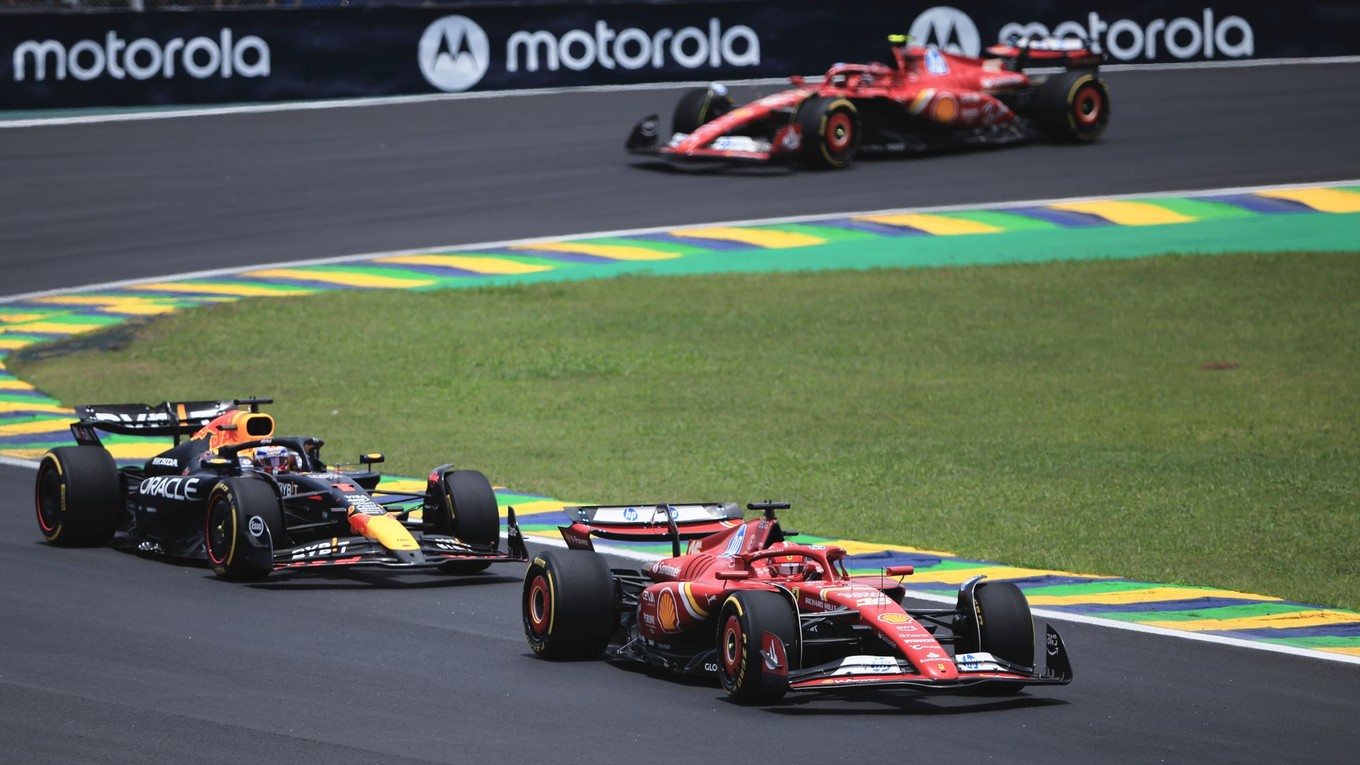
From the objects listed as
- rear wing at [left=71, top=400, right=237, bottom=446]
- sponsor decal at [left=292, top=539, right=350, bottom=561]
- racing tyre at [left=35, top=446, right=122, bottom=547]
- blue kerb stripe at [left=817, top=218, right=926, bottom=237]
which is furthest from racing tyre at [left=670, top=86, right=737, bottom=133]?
sponsor decal at [left=292, top=539, right=350, bottom=561]

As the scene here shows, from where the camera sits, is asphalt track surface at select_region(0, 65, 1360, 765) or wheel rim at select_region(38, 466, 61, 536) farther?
wheel rim at select_region(38, 466, 61, 536)

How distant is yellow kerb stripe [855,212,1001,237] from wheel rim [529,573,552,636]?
16998 millimetres

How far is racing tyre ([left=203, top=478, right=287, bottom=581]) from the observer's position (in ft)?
40.2

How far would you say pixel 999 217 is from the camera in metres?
27.6

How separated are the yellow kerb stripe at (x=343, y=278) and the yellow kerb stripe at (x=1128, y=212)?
940cm

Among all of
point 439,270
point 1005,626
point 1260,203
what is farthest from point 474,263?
point 1005,626

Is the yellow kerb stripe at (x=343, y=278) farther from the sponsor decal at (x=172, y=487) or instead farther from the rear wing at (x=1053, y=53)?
the sponsor decal at (x=172, y=487)

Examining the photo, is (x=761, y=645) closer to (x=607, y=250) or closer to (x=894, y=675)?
(x=894, y=675)

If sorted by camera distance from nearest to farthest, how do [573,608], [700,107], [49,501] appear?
[573,608], [49,501], [700,107]

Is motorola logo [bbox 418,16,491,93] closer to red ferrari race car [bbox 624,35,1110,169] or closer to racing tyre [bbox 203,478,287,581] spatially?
red ferrari race car [bbox 624,35,1110,169]

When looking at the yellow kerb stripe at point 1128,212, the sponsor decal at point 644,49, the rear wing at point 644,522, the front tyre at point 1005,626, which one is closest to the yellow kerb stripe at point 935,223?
the yellow kerb stripe at point 1128,212

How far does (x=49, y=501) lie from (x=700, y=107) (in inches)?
702

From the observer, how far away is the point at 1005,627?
9.50m

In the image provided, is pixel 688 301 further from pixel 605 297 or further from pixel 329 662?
pixel 329 662
